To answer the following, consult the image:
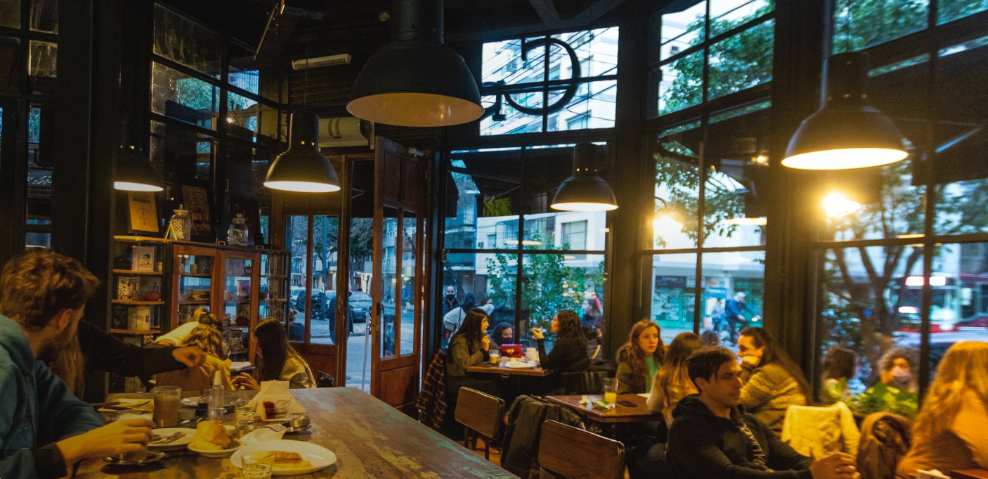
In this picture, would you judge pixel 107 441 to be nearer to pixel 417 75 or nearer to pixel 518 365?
pixel 417 75

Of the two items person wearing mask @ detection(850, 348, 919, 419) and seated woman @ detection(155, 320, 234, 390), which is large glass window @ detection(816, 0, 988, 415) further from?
seated woman @ detection(155, 320, 234, 390)

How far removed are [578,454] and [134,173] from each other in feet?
13.3

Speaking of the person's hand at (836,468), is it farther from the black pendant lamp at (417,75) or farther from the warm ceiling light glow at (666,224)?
the warm ceiling light glow at (666,224)

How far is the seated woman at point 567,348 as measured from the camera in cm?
599

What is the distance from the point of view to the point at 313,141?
3.85 metres

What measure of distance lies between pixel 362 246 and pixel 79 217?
4.59 meters

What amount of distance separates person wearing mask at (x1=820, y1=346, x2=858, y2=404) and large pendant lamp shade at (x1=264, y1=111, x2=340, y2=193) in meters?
3.28

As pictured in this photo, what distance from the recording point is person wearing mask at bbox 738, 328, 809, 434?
4.09m

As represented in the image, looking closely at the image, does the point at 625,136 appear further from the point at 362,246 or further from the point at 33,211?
the point at 33,211

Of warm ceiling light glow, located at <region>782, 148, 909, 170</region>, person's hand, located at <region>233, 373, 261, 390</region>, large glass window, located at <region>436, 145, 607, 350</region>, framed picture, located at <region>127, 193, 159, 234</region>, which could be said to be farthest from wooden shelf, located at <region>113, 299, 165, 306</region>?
warm ceiling light glow, located at <region>782, 148, 909, 170</region>

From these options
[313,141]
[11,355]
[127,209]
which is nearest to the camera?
[11,355]

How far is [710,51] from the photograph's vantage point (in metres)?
5.43

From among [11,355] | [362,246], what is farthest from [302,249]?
[11,355]

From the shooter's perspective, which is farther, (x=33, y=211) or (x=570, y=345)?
(x=570, y=345)
